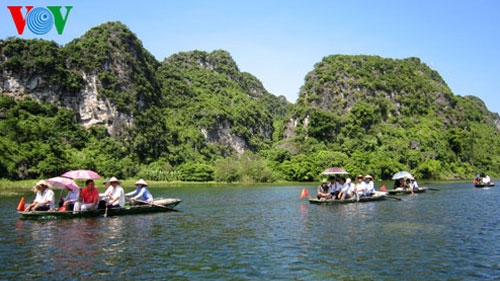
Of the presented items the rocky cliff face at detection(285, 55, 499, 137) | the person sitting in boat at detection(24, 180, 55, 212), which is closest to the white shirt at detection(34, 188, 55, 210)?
the person sitting in boat at detection(24, 180, 55, 212)

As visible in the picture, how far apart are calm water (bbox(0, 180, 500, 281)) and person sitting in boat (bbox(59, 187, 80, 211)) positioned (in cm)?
124

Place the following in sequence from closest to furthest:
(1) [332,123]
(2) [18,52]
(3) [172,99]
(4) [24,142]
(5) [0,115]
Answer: (4) [24,142] < (5) [0,115] < (2) [18,52] < (1) [332,123] < (3) [172,99]

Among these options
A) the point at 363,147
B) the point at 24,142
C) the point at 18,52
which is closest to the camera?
the point at 24,142

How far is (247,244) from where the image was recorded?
658 inches

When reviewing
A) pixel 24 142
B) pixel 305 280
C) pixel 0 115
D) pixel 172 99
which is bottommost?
pixel 305 280

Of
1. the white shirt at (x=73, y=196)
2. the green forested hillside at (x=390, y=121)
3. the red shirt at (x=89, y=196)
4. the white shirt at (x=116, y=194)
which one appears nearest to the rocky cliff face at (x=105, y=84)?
the green forested hillside at (x=390, y=121)

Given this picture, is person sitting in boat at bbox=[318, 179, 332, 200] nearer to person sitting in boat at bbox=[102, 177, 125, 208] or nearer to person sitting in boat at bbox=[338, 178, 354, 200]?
person sitting in boat at bbox=[338, 178, 354, 200]

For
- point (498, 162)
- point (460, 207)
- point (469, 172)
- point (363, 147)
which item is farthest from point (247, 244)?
point (498, 162)

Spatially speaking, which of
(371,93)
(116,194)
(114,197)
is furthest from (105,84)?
(114,197)

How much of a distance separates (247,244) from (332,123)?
10570cm

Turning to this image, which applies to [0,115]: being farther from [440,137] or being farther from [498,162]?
[498,162]

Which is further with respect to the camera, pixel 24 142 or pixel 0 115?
pixel 0 115

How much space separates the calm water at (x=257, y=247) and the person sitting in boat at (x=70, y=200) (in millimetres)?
1243

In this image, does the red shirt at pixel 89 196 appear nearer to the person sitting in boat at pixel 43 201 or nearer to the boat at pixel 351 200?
the person sitting in boat at pixel 43 201
